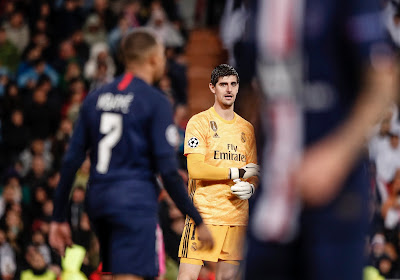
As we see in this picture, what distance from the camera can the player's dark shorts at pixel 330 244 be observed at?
2135 millimetres

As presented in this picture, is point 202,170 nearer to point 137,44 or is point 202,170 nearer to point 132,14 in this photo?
point 137,44

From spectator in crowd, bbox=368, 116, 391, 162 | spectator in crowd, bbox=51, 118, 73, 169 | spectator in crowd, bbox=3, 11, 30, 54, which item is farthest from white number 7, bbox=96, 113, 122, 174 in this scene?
spectator in crowd, bbox=3, 11, 30, 54

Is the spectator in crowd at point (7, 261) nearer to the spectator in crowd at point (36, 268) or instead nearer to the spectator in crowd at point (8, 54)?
the spectator in crowd at point (36, 268)

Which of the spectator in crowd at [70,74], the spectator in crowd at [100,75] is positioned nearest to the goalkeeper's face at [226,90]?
the spectator in crowd at [100,75]

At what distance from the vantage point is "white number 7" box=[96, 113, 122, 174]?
422cm

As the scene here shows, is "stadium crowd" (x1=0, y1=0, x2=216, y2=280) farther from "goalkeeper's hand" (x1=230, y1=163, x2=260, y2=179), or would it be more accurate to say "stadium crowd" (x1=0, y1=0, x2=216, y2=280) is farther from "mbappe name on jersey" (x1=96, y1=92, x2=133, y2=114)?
"mbappe name on jersey" (x1=96, y1=92, x2=133, y2=114)

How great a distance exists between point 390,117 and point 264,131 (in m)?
11.4

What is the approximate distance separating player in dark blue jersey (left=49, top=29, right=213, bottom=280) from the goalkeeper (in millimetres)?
1181

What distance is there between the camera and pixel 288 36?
2.18m

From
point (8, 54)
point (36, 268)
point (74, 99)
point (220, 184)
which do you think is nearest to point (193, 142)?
point (220, 184)

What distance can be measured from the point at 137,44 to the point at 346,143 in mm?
2449

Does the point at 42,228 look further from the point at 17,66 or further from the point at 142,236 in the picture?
the point at 142,236

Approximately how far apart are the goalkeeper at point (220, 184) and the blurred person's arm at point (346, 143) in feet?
10.8

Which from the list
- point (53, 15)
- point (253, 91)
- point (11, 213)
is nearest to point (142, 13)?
point (53, 15)
